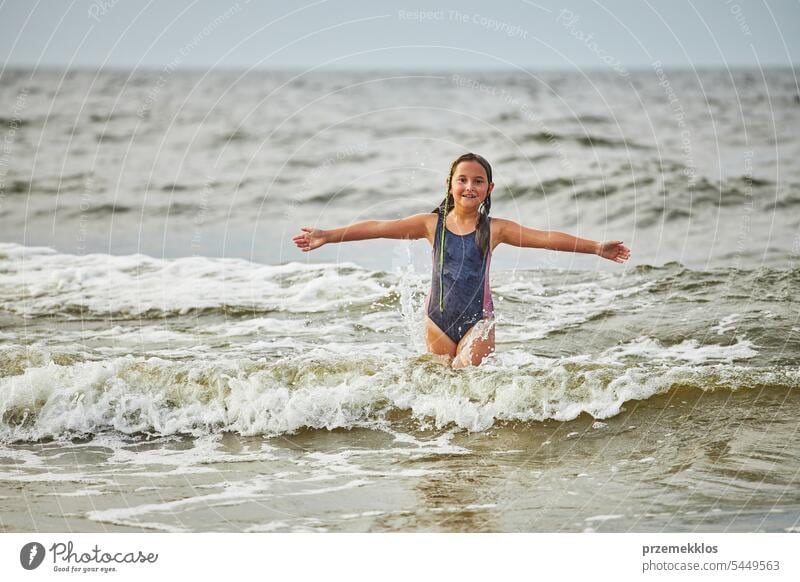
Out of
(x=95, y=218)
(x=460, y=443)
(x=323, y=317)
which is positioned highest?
(x=95, y=218)

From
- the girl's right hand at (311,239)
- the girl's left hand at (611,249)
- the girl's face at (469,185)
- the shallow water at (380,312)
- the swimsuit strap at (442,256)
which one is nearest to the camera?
the shallow water at (380,312)

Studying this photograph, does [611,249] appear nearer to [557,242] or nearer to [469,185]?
[557,242]

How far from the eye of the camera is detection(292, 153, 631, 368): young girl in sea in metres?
4.24

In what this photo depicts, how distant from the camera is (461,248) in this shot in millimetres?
4402

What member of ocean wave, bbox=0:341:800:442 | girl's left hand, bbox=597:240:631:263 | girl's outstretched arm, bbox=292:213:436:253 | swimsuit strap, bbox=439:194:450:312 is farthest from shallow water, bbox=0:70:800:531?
girl's left hand, bbox=597:240:631:263

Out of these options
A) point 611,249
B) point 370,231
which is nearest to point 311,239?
point 370,231

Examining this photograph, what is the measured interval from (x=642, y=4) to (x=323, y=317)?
127 inches

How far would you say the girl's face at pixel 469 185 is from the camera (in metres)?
4.21

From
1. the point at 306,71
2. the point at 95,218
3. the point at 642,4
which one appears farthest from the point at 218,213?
the point at 642,4

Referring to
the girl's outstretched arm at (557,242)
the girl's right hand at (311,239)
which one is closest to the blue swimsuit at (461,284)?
the girl's outstretched arm at (557,242)

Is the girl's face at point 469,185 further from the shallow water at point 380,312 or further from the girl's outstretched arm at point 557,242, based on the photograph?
the shallow water at point 380,312

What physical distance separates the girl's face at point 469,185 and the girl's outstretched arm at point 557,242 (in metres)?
0.16
